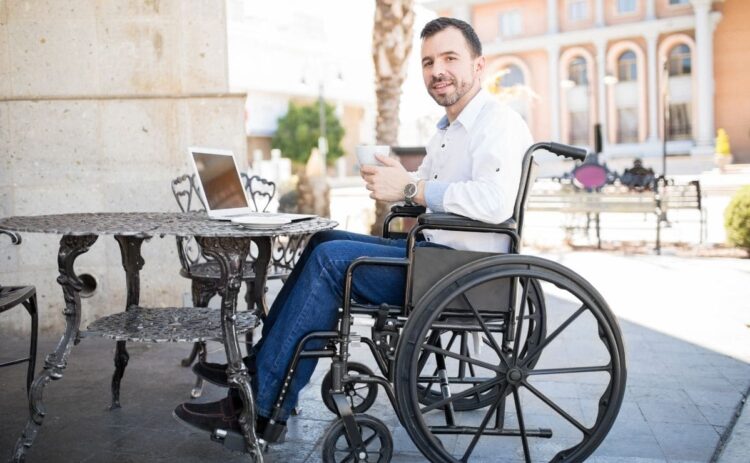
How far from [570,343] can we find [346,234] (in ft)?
7.66

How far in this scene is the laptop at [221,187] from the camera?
2951 millimetres

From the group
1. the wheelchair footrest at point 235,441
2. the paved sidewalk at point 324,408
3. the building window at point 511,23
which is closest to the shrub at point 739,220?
the paved sidewalk at point 324,408

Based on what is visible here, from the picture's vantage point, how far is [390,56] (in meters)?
9.62

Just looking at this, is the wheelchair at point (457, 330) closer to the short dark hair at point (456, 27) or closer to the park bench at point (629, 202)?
the short dark hair at point (456, 27)

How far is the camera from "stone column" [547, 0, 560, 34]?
36688 mm

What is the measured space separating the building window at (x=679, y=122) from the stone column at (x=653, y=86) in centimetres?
72

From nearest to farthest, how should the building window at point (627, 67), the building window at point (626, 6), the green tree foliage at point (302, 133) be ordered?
1. the building window at point (626, 6)
2. the building window at point (627, 67)
3. the green tree foliage at point (302, 133)

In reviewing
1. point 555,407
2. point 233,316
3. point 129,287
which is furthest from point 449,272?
point 129,287

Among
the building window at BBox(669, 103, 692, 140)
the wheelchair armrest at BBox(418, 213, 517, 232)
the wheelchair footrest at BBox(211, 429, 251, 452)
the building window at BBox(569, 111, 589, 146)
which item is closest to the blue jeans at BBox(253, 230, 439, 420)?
the wheelchair footrest at BBox(211, 429, 251, 452)

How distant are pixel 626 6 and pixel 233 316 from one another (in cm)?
3710

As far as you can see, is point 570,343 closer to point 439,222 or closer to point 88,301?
point 439,222

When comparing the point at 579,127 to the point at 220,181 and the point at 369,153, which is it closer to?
the point at 220,181

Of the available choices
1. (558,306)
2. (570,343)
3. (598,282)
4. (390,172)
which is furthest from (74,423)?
(598,282)

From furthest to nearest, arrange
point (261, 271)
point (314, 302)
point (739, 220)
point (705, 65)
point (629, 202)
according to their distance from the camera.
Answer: point (705, 65) → point (629, 202) → point (739, 220) → point (261, 271) → point (314, 302)
